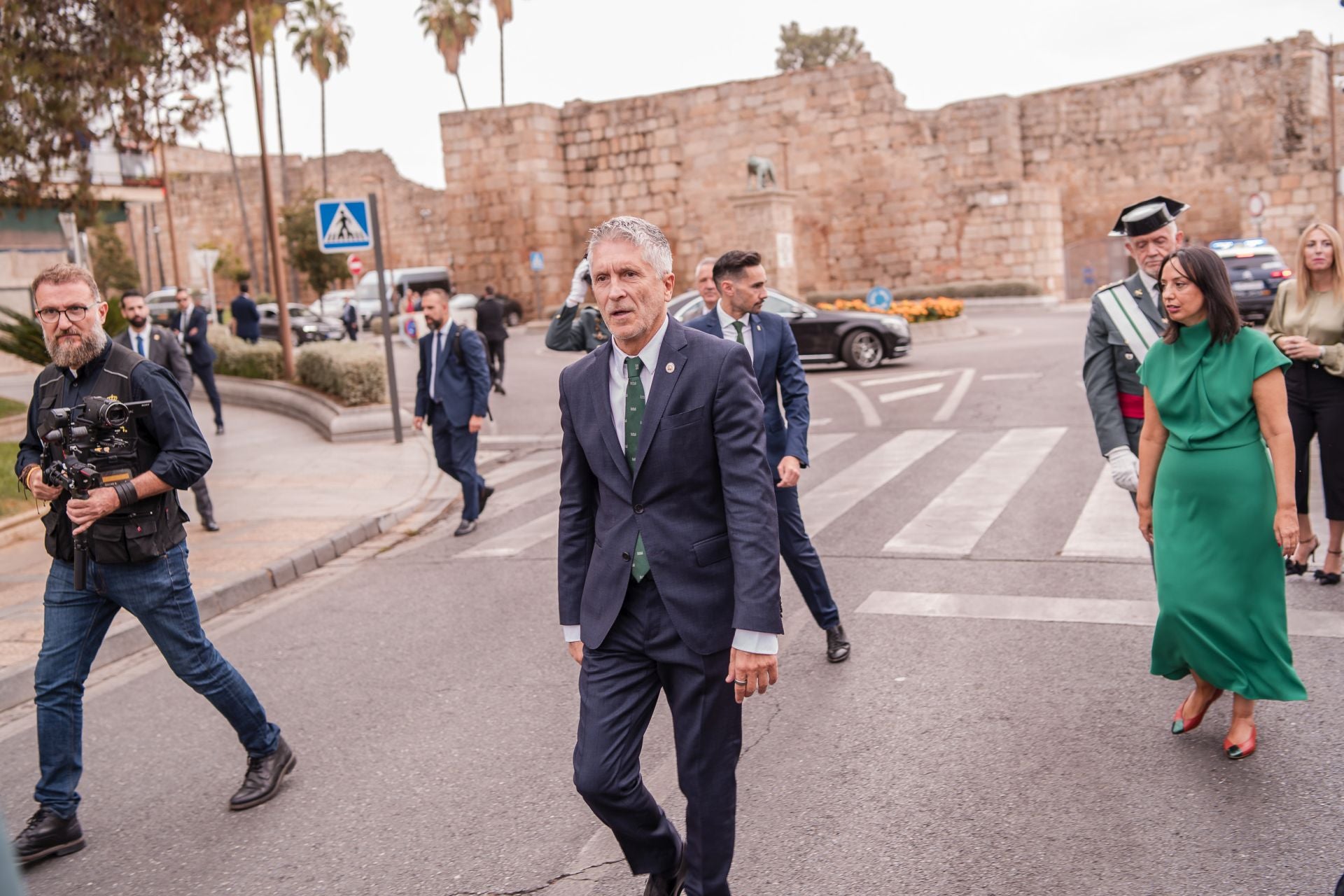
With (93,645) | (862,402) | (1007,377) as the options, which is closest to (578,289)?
(93,645)

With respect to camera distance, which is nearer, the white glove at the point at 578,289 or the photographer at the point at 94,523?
the photographer at the point at 94,523

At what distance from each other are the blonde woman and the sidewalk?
20.5 ft

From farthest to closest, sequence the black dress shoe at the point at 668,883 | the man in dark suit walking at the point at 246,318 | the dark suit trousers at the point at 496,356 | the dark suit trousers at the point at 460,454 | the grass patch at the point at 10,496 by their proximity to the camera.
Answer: the man in dark suit walking at the point at 246,318, the dark suit trousers at the point at 496,356, the grass patch at the point at 10,496, the dark suit trousers at the point at 460,454, the black dress shoe at the point at 668,883

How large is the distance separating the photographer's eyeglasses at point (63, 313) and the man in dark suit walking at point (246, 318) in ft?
64.9

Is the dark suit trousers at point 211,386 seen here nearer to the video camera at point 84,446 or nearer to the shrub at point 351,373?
the shrub at point 351,373

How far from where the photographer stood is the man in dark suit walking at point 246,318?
22969mm

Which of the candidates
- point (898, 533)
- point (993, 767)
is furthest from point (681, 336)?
point (898, 533)

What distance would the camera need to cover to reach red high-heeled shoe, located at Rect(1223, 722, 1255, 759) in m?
4.04

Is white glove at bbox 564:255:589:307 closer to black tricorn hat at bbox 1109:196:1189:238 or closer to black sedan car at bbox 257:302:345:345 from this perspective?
black tricorn hat at bbox 1109:196:1189:238

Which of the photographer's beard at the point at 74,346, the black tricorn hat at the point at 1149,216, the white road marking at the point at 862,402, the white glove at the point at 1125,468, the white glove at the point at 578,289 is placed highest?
the black tricorn hat at the point at 1149,216

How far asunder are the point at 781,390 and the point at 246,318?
66.1ft

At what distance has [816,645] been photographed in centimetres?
566

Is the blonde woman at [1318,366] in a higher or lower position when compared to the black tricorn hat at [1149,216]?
lower

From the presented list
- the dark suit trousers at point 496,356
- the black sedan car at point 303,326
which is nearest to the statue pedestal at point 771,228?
the dark suit trousers at point 496,356
